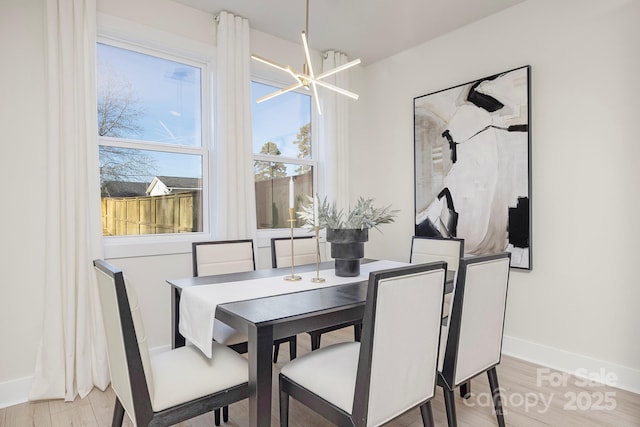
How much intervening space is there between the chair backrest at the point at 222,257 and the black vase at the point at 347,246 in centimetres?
80

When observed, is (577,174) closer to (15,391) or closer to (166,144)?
(166,144)

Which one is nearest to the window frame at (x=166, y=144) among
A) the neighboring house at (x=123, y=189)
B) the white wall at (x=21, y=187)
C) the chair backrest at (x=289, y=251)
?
the neighboring house at (x=123, y=189)

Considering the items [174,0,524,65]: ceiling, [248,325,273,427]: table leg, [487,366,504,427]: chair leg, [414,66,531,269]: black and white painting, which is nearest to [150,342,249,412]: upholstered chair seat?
[248,325,273,427]: table leg

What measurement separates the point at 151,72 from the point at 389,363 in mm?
2843

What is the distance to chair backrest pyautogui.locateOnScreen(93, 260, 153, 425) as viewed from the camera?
4.37 ft

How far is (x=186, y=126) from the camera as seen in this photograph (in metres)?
3.20

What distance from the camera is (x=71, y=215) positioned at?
2414mm

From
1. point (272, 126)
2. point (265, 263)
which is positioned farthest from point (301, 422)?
point (272, 126)

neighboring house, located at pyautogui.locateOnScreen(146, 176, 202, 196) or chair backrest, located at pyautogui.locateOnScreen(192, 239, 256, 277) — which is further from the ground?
neighboring house, located at pyautogui.locateOnScreen(146, 176, 202, 196)

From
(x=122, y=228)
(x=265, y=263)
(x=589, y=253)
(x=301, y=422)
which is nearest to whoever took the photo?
(x=301, y=422)

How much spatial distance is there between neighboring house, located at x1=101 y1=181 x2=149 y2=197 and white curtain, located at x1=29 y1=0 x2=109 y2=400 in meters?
0.27

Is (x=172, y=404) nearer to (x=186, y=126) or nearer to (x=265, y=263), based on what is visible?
(x=265, y=263)

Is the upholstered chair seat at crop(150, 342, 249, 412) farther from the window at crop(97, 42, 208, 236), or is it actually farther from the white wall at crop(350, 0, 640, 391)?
the white wall at crop(350, 0, 640, 391)

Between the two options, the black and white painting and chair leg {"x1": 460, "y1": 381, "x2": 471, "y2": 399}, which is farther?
the black and white painting
